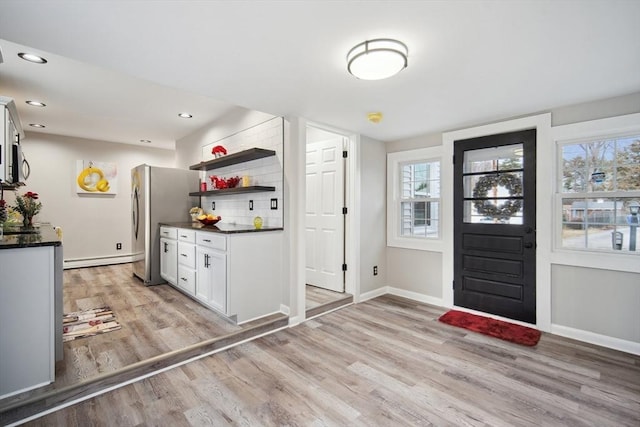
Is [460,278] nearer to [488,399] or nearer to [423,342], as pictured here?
[423,342]

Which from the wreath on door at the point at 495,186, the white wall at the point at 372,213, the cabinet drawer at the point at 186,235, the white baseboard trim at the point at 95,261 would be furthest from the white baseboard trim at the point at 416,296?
the white baseboard trim at the point at 95,261

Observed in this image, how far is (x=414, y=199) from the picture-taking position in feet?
14.1

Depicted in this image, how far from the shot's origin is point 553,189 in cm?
309

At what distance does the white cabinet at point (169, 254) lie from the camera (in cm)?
415

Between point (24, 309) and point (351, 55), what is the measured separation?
2.66m

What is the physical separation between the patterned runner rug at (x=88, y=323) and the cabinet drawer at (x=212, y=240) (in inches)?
44.4

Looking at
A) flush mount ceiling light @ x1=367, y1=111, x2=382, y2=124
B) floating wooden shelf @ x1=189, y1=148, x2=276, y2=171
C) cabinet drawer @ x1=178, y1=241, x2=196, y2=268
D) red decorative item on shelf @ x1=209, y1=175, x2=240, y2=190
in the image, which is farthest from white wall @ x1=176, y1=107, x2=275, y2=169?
cabinet drawer @ x1=178, y1=241, x2=196, y2=268

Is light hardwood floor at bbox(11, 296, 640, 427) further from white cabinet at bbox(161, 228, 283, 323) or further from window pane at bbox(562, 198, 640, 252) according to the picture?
window pane at bbox(562, 198, 640, 252)

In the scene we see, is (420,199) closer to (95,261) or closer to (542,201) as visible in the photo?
Result: (542,201)

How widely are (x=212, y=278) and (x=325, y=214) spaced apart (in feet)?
5.90

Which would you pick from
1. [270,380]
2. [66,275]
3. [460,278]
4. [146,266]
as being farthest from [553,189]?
[66,275]

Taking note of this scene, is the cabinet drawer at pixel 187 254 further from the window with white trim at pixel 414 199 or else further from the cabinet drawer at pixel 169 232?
the window with white trim at pixel 414 199

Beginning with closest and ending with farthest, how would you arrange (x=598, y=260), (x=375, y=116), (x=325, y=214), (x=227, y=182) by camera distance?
(x=598, y=260)
(x=375, y=116)
(x=227, y=182)
(x=325, y=214)

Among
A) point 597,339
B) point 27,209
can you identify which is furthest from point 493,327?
point 27,209
